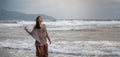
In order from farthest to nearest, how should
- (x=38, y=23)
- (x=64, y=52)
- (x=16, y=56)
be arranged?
(x=64, y=52)
(x=16, y=56)
(x=38, y=23)

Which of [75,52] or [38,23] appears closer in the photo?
[38,23]

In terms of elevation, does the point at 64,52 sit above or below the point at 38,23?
below

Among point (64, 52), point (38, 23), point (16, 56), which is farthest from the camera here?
point (64, 52)

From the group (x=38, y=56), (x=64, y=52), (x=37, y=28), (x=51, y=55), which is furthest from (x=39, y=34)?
(x=64, y=52)

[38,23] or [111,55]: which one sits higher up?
[38,23]

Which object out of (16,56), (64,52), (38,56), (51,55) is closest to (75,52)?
(64,52)

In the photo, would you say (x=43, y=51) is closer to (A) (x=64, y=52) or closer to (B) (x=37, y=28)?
(B) (x=37, y=28)

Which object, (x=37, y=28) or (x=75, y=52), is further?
(x=75, y=52)

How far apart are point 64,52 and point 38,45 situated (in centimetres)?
442

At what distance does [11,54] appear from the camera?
1053 centimetres

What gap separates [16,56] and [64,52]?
2228mm

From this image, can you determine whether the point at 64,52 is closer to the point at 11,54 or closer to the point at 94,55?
the point at 94,55

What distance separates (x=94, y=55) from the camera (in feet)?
33.2

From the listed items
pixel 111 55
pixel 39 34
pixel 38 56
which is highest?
pixel 39 34
